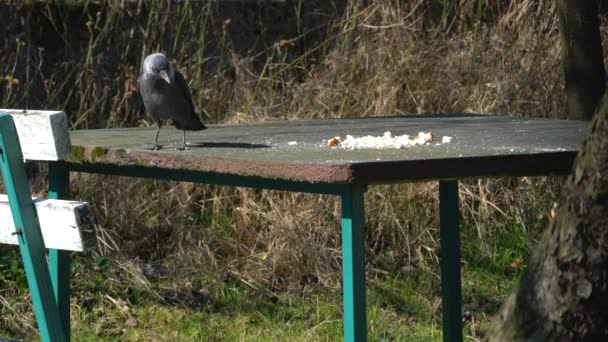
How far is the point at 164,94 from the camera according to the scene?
352cm

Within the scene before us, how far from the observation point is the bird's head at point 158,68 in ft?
11.4

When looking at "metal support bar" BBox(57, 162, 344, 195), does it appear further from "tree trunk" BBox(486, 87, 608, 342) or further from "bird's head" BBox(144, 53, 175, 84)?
"tree trunk" BBox(486, 87, 608, 342)

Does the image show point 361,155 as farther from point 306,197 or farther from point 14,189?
point 306,197

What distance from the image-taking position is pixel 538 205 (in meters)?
5.45

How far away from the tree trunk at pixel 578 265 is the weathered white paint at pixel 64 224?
950 mm

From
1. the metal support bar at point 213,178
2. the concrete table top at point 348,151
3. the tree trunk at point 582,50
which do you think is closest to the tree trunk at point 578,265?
the concrete table top at point 348,151

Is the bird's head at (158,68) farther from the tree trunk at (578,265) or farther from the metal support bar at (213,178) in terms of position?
the tree trunk at (578,265)

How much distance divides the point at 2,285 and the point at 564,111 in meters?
2.98

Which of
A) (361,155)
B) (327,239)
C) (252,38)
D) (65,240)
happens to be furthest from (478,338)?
(252,38)

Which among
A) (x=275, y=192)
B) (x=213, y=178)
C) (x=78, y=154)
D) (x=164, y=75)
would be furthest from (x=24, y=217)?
(x=275, y=192)

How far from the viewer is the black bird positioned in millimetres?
3499

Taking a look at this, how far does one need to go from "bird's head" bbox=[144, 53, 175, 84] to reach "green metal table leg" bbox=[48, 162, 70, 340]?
16.6 inches

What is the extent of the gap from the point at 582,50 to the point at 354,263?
2.77 metres

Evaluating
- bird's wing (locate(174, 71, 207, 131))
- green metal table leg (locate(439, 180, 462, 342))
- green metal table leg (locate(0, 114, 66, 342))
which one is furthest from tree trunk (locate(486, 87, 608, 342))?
bird's wing (locate(174, 71, 207, 131))
